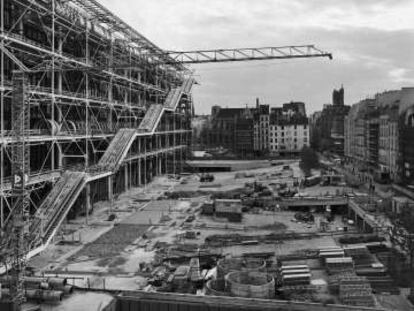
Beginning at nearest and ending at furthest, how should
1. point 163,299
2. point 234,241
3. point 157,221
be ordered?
point 163,299 → point 234,241 → point 157,221

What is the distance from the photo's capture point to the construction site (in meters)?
19.7

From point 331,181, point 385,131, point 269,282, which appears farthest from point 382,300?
point 385,131

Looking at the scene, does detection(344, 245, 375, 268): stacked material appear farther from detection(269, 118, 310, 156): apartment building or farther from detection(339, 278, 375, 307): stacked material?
detection(269, 118, 310, 156): apartment building

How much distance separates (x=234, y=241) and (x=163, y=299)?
1204 centimetres

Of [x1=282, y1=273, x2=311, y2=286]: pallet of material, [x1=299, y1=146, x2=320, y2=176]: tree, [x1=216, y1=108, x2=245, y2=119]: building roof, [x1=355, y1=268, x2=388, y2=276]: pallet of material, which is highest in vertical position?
[x1=216, y1=108, x2=245, y2=119]: building roof

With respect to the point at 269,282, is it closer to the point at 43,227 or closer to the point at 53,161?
the point at 43,227

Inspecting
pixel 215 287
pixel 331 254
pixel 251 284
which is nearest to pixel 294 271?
pixel 251 284

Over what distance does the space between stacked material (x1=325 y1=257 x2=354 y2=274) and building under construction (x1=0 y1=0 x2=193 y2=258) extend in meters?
13.5

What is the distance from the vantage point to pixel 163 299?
18781mm

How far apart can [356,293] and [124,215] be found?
2257 cm

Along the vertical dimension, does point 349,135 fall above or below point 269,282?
above

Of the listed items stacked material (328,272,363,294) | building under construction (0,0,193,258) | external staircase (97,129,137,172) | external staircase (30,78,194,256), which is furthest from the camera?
external staircase (97,129,137,172)

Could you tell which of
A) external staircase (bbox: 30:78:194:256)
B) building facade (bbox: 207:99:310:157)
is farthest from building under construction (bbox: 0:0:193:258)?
building facade (bbox: 207:99:310:157)

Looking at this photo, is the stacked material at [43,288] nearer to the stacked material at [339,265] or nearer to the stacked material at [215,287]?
the stacked material at [215,287]
